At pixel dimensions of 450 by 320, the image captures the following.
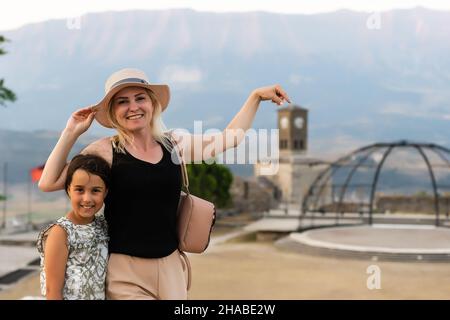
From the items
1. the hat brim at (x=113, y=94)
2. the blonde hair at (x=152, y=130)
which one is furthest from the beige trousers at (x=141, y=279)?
the hat brim at (x=113, y=94)

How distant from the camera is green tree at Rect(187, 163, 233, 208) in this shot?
27188mm

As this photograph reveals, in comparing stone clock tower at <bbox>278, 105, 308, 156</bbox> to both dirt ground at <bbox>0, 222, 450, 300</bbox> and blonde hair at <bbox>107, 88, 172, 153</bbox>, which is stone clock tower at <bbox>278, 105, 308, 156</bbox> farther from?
blonde hair at <bbox>107, 88, 172, 153</bbox>

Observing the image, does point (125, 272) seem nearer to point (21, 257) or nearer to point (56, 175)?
point (56, 175)

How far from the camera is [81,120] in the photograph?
2.93 m

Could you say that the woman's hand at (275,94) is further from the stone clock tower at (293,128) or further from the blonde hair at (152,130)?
the stone clock tower at (293,128)

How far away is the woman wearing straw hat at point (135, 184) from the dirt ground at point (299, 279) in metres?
8.94

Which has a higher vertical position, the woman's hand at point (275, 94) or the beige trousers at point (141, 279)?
the woman's hand at point (275, 94)

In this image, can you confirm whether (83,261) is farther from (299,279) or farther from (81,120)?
(299,279)

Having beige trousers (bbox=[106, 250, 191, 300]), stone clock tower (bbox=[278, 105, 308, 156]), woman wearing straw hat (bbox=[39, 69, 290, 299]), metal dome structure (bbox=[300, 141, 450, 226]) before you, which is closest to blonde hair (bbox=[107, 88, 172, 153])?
woman wearing straw hat (bbox=[39, 69, 290, 299])

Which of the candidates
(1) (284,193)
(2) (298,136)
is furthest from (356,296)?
(2) (298,136)

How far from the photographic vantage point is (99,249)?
9.36 feet

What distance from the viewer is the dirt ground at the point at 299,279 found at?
12461 mm

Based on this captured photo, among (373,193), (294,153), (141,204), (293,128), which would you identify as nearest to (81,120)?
(141,204)

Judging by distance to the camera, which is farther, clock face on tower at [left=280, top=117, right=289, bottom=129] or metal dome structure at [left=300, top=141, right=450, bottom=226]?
clock face on tower at [left=280, top=117, right=289, bottom=129]
